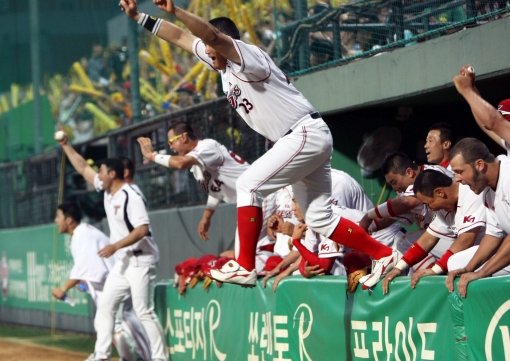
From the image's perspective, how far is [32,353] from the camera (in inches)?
525

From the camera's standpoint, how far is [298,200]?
7.75 metres

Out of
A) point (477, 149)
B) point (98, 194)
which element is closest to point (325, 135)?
point (477, 149)

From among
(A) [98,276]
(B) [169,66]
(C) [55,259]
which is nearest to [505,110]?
(A) [98,276]

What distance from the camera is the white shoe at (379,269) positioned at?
25.2ft

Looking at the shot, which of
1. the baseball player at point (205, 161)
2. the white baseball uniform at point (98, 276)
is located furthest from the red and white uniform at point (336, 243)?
the white baseball uniform at point (98, 276)

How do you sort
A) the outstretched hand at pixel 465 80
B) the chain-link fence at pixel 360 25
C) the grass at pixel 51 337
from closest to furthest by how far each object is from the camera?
the outstretched hand at pixel 465 80 < the chain-link fence at pixel 360 25 < the grass at pixel 51 337

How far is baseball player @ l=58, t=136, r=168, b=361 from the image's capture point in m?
10.8

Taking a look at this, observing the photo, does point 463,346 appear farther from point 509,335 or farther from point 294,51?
point 294,51

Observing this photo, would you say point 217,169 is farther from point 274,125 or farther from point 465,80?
point 465,80

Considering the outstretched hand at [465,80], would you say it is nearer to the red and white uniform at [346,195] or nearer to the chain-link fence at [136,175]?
the red and white uniform at [346,195]

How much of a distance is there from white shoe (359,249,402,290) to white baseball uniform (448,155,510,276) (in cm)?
78

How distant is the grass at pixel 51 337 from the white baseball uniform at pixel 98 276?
1.30m

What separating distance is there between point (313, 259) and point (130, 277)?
2854 mm

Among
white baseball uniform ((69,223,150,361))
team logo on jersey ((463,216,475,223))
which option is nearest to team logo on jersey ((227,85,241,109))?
team logo on jersey ((463,216,475,223))
